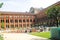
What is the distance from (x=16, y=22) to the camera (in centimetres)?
9881

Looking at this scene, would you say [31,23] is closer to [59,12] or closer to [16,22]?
[16,22]

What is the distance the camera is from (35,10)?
13100 centimetres

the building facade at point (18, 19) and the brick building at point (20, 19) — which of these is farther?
the building facade at point (18, 19)

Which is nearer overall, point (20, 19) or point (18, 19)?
point (18, 19)

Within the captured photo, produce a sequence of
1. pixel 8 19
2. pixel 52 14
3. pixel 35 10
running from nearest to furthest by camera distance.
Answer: pixel 52 14 < pixel 8 19 < pixel 35 10

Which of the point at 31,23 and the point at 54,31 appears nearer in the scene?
the point at 54,31


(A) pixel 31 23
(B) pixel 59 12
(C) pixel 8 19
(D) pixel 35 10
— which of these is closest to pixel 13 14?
(C) pixel 8 19

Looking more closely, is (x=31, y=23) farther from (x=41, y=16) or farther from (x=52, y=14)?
(x=52, y=14)

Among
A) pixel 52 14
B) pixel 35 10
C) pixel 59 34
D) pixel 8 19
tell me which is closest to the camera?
pixel 59 34

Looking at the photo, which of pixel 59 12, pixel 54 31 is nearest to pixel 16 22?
pixel 59 12

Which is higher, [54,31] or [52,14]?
[52,14]

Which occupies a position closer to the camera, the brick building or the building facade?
the brick building

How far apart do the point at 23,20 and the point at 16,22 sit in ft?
13.8

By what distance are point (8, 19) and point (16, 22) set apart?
14.4 feet
